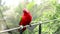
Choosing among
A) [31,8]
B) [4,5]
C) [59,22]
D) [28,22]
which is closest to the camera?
[28,22]

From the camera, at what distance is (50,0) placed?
11.3ft

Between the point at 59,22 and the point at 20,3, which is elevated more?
the point at 20,3

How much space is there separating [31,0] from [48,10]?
1.44 ft

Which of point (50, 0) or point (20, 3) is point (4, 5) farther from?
point (50, 0)

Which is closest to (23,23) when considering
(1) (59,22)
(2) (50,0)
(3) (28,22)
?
(3) (28,22)

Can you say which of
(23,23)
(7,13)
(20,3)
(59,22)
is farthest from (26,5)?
(23,23)

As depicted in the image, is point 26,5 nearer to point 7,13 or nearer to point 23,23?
point 7,13

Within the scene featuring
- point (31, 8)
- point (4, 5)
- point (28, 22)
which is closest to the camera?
point (28, 22)

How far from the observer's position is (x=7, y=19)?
3.37 m

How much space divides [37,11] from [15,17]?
1.65 ft

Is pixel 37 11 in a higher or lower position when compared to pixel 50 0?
lower

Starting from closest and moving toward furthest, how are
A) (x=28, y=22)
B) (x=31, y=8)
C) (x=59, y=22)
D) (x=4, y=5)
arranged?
(x=28, y=22)
(x=59, y=22)
(x=4, y=5)
(x=31, y=8)

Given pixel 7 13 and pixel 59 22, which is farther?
pixel 7 13

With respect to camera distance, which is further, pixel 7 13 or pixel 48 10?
pixel 48 10
